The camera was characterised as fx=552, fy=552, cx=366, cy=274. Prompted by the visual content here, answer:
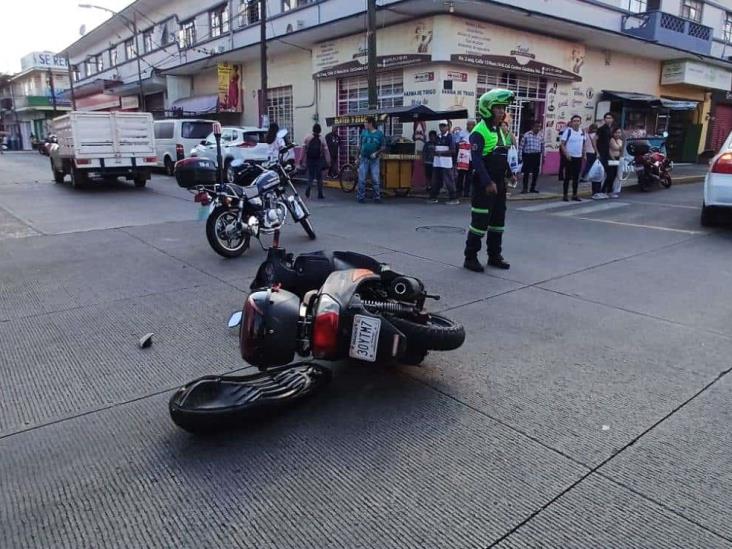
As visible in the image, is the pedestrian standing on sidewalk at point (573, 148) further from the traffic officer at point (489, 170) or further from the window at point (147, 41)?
the window at point (147, 41)

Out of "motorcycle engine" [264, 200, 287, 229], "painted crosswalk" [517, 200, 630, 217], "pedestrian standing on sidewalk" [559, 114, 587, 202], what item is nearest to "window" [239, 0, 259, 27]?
"pedestrian standing on sidewalk" [559, 114, 587, 202]

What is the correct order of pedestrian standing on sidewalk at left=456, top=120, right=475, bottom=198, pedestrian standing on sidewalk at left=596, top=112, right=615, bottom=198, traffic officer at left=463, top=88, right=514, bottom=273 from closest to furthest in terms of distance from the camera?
1. traffic officer at left=463, top=88, right=514, bottom=273
2. pedestrian standing on sidewalk at left=596, top=112, right=615, bottom=198
3. pedestrian standing on sidewalk at left=456, top=120, right=475, bottom=198

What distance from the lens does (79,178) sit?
1477 centimetres

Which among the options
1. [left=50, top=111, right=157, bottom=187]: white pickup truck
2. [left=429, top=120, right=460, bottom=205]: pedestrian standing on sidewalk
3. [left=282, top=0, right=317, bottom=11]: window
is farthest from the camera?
[left=282, top=0, right=317, bottom=11]: window

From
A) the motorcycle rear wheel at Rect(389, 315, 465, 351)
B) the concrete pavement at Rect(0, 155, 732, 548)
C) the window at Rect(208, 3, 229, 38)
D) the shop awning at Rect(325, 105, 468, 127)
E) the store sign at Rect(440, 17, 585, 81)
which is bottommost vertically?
the concrete pavement at Rect(0, 155, 732, 548)

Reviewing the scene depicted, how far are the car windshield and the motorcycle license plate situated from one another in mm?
17316

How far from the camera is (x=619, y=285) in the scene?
578cm

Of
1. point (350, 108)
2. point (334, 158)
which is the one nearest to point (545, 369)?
point (334, 158)

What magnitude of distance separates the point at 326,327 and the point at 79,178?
558 inches

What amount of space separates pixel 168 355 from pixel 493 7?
1337 cm

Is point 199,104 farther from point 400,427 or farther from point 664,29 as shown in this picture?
point 400,427

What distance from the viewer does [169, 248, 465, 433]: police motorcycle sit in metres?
2.92

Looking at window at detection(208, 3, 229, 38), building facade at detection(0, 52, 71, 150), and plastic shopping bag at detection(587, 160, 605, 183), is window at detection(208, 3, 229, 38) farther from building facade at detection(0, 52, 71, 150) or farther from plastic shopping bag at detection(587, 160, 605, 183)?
building facade at detection(0, 52, 71, 150)

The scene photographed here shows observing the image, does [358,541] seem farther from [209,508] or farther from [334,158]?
[334,158]
